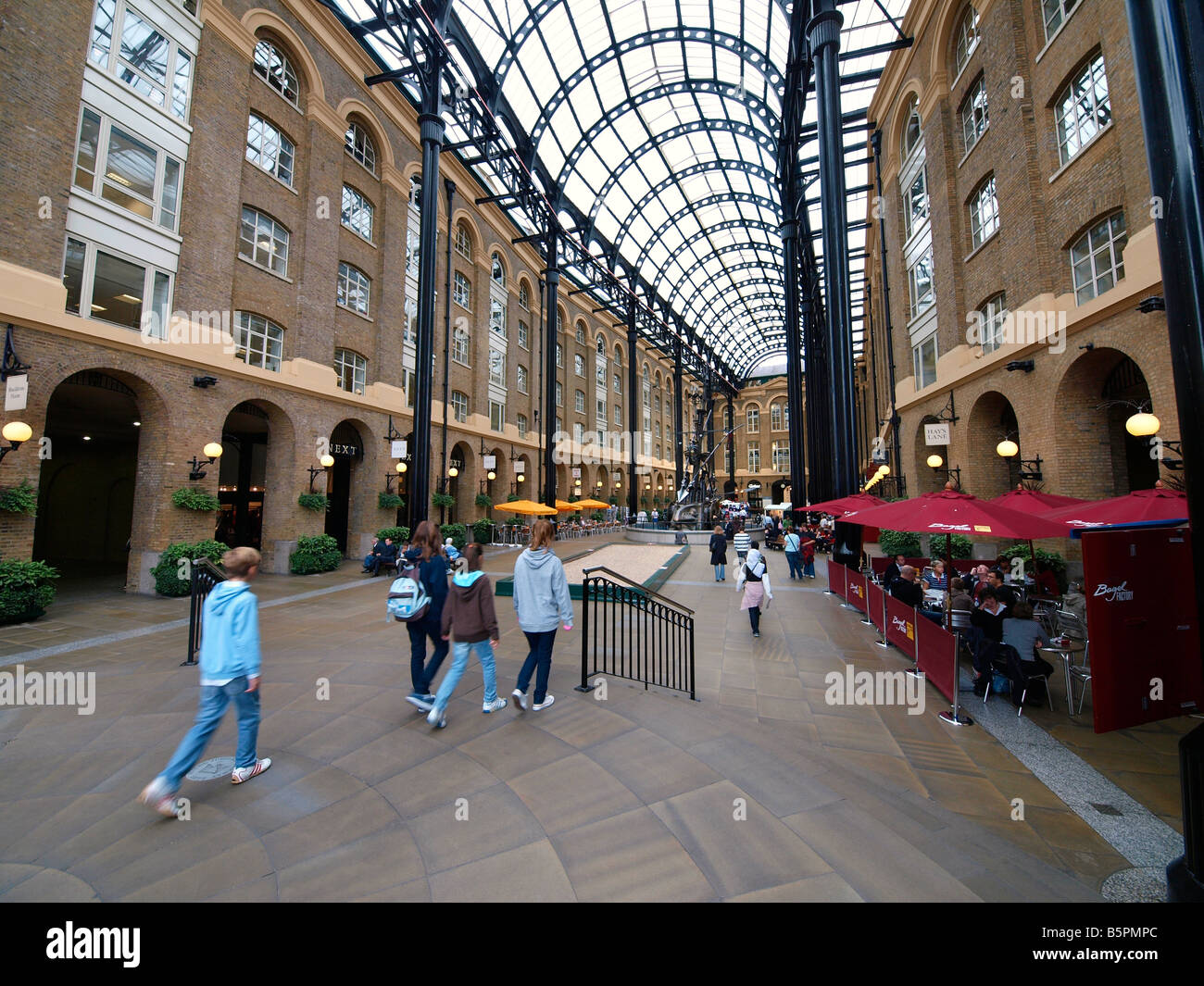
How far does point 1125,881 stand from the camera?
8.55 ft

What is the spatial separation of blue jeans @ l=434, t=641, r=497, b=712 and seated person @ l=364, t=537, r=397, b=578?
11.1 metres

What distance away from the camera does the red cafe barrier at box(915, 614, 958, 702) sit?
478cm

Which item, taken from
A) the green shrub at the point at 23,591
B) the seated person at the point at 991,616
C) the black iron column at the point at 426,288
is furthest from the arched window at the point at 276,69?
the seated person at the point at 991,616

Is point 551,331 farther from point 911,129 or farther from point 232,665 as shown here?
point 232,665

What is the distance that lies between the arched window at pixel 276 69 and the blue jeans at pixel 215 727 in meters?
18.2

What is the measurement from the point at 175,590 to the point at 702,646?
11.3 metres

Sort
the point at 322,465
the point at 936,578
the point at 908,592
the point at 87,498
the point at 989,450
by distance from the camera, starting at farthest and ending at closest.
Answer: the point at 87,498 < the point at 322,465 < the point at 989,450 < the point at 936,578 < the point at 908,592

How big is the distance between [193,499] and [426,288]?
27.1 feet

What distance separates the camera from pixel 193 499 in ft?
36.7

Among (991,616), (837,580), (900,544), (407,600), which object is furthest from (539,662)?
(900,544)

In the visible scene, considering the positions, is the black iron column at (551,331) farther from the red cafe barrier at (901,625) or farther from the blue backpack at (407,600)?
the blue backpack at (407,600)

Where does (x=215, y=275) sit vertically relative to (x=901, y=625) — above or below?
above

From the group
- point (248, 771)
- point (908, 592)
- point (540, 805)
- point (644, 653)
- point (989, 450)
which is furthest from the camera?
point (989, 450)

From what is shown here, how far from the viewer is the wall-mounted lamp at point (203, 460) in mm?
11352
